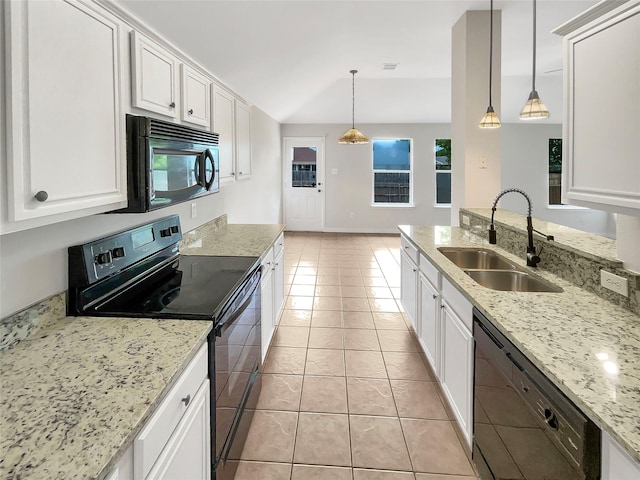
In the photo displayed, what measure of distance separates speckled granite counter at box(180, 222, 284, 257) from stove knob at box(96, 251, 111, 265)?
911mm

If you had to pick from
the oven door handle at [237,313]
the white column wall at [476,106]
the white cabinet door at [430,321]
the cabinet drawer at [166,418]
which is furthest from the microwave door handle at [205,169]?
the white column wall at [476,106]

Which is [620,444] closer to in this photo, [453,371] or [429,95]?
[453,371]

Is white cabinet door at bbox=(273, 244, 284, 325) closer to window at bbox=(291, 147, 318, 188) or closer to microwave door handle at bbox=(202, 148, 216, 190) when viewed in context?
microwave door handle at bbox=(202, 148, 216, 190)

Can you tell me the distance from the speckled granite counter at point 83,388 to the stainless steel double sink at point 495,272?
5.48ft

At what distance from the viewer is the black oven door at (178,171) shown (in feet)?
5.29

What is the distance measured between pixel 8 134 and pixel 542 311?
1.79 metres

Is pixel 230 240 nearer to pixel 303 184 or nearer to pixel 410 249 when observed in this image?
pixel 410 249

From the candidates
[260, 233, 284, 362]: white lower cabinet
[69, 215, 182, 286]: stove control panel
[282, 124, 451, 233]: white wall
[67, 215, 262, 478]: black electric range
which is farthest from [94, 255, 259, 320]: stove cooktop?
[282, 124, 451, 233]: white wall

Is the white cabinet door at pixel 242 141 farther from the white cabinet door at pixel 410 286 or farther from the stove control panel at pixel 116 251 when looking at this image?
the white cabinet door at pixel 410 286

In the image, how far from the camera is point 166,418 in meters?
1.08

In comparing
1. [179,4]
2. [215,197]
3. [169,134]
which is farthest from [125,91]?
[215,197]

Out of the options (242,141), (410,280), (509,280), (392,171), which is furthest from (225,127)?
(392,171)

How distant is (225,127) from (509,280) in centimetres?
212

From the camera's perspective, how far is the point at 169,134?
69.6 inches
